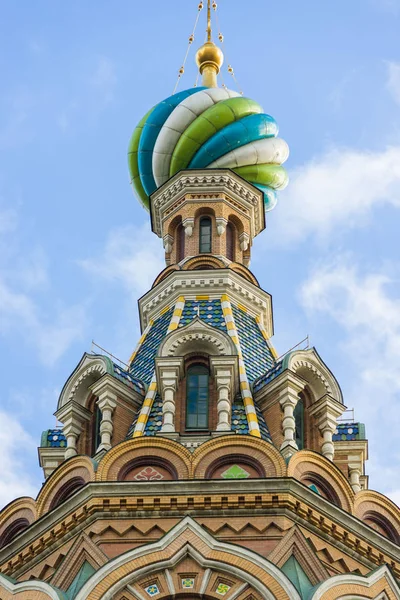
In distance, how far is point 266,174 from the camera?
122 feet

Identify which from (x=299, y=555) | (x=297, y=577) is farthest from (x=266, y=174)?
(x=297, y=577)

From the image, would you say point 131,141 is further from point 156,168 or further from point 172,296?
point 172,296

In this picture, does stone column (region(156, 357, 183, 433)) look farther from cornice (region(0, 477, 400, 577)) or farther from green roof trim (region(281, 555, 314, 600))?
green roof trim (region(281, 555, 314, 600))

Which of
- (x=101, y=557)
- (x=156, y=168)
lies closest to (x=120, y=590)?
(x=101, y=557)

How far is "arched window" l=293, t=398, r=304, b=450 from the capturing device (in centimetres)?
3038

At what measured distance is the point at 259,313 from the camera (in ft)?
111

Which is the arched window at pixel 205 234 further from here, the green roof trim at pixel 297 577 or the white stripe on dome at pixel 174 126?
the green roof trim at pixel 297 577

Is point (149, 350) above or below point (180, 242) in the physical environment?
below

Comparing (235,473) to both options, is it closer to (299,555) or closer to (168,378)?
(299,555)

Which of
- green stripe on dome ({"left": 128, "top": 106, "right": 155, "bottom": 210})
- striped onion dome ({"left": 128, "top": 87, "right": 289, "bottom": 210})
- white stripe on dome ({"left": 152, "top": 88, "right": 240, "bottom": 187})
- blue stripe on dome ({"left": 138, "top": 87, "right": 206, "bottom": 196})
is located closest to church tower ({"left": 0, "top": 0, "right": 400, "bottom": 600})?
Answer: striped onion dome ({"left": 128, "top": 87, "right": 289, "bottom": 210})

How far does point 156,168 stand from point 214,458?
34.7 ft

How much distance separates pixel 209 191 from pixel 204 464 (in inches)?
369

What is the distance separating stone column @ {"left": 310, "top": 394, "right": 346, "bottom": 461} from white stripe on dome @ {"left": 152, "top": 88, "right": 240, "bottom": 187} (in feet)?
26.4

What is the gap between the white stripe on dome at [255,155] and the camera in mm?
36531
